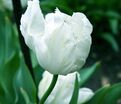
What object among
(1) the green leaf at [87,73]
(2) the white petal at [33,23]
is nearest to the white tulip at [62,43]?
→ (2) the white petal at [33,23]

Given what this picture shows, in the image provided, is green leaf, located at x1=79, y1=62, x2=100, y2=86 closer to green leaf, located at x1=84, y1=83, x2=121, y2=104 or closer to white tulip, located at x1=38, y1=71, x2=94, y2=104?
green leaf, located at x1=84, y1=83, x2=121, y2=104

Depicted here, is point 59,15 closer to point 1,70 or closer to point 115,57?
point 1,70

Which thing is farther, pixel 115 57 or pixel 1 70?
pixel 115 57

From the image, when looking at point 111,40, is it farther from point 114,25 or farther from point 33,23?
point 33,23

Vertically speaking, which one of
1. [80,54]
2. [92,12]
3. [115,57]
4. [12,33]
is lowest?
[115,57]

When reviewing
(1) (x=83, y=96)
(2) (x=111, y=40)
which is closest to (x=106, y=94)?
(1) (x=83, y=96)

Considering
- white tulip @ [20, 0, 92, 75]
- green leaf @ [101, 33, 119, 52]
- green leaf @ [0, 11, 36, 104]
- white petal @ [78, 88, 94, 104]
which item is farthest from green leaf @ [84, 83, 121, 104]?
green leaf @ [101, 33, 119, 52]

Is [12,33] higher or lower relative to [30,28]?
lower

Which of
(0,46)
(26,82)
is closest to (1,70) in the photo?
(26,82)

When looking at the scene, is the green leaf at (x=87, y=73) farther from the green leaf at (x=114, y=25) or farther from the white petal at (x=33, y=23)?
the green leaf at (x=114, y=25)

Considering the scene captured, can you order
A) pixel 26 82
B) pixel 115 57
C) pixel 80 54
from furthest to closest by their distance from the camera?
pixel 115 57 < pixel 26 82 < pixel 80 54
